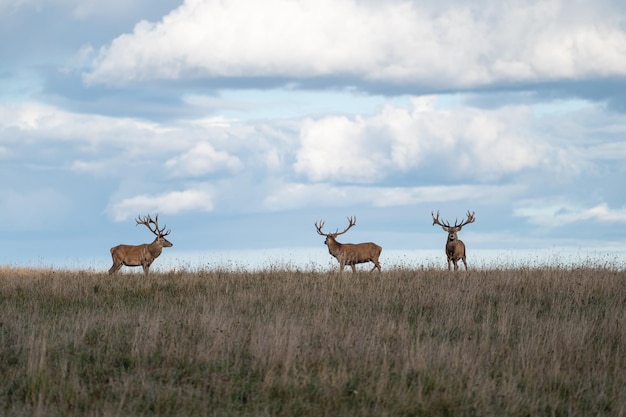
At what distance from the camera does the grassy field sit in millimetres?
8461

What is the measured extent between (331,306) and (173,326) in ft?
11.0

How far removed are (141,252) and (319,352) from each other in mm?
16375

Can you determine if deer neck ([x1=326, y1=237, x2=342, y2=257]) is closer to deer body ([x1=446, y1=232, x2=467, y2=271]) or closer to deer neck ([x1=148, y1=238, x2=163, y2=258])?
deer body ([x1=446, y1=232, x2=467, y2=271])

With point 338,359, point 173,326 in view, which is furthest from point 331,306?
point 338,359

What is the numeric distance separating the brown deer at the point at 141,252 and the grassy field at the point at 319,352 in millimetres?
9017

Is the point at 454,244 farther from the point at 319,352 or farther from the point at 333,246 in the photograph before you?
the point at 319,352

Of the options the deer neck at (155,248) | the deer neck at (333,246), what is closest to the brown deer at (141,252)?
the deer neck at (155,248)

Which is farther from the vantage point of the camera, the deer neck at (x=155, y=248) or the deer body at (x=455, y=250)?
the deer neck at (x=155, y=248)

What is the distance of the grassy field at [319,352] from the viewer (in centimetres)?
846

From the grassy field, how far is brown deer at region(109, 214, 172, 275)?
902cm

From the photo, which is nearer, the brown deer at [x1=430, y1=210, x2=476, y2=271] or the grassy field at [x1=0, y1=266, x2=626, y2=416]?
the grassy field at [x1=0, y1=266, x2=626, y2=416]

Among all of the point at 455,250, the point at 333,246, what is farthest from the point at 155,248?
the point at 455,250

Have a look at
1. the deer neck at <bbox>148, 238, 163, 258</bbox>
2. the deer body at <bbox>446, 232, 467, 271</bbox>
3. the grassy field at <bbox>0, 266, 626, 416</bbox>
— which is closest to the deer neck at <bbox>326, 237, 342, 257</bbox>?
the deer body at <bbox>446, 232, 467, 271</bbox>

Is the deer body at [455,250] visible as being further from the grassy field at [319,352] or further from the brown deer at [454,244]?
the grassy field at [319,352]
